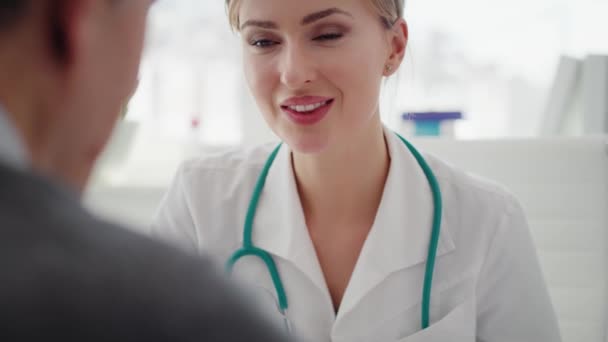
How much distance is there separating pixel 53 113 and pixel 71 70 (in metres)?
0.03

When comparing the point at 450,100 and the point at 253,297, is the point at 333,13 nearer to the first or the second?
the point at 253,297

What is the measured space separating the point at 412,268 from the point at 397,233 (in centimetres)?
8

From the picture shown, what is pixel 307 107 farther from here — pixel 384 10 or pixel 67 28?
pixel 67 28

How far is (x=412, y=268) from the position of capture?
1.18 m

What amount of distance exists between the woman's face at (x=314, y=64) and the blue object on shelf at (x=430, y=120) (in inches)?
24.2

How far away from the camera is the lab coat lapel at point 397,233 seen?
1.15 m

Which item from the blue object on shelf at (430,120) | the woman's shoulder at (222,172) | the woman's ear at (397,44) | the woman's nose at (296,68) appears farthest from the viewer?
the blue object on shelf at (430,120)

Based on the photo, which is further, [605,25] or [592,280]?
[605,25]

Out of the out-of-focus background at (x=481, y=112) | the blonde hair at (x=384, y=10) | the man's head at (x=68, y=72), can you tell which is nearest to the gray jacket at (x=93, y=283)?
the man's head at (x=68, y=72)

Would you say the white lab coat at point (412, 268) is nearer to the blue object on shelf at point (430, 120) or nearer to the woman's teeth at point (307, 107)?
the woman's teeth at point (307, 107)

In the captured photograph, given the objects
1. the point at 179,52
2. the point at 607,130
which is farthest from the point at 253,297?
the point at 179,52

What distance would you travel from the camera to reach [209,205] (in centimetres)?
131

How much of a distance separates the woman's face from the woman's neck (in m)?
0.08

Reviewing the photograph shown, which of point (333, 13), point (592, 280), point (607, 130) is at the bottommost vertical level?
point (592, 280)
